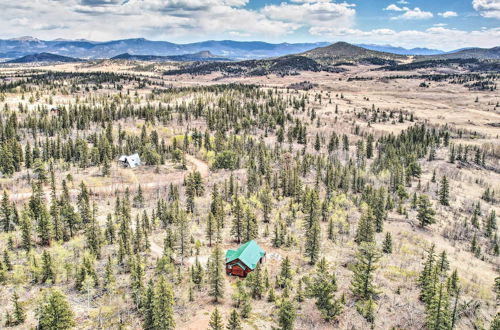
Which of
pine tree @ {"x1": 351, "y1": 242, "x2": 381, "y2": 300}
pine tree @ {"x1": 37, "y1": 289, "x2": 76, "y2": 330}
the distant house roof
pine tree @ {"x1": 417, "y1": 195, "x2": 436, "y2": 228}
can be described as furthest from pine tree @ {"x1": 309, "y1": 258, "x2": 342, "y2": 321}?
pine tree @ {"x1": 417, "y1": 195, "x2": 436, "y2": 228}

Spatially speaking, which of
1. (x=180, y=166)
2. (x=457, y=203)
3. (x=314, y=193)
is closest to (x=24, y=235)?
(x=314, y=193)

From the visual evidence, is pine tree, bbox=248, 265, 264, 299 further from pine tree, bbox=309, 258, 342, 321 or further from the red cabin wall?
pine tree, bbox=309, 258, 342, 321

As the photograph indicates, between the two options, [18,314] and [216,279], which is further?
[216,279]

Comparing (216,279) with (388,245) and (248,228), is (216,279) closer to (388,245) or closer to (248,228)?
(248,228)

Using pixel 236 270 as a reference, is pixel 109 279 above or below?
above

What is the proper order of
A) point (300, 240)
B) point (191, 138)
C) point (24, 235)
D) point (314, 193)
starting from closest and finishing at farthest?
point (24, 235) < point (300, 240) < point (314, 193) < point (191, 138)

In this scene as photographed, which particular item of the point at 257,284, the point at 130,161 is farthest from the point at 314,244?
the point at 130,161

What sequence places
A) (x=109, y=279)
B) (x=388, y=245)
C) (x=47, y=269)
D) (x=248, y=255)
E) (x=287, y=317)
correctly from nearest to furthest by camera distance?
1. (x=287, y=317)
2. (x=109, y=279)
3. (x=47, y=269)
4. (x=248, y=255)
5. (x=388, y=245)

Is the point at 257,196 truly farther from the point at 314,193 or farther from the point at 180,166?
the point at 180,166
